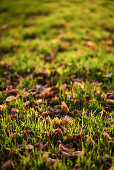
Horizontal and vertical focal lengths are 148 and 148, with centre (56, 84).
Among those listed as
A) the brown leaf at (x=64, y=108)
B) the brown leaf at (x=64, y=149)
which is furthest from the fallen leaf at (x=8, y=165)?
the brown leaf at (x=64, y=108)

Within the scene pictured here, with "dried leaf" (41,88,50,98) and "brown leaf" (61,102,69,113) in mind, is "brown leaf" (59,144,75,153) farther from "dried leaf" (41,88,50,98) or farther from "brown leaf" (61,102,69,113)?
"dried leaf" (41,88,50,98)

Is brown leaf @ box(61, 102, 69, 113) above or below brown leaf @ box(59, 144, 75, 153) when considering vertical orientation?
above

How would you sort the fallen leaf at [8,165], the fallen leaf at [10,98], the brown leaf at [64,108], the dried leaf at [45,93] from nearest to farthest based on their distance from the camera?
the fallen leaf at [8,165]
the brown leaf at [64,108]
the fallen leaf at [10,98]
the dried leaf at [45,93]

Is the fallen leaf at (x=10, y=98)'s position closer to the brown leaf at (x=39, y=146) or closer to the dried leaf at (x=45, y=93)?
the dried leaf at (x=45, y=93)

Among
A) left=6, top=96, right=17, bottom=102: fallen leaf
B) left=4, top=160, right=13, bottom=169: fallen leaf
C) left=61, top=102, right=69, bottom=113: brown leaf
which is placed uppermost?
left=6, top=96, right=17, bottom=102: fallen leaf

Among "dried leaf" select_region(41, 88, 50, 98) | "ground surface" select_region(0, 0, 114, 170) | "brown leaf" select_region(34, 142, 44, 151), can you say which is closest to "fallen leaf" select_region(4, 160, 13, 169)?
"ground surface" select_region(0, 0, 114, 170)

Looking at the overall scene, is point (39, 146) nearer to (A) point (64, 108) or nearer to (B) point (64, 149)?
(B) point (64, 149)

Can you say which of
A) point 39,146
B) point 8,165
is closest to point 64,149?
point 39,146

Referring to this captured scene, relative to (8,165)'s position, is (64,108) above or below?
above

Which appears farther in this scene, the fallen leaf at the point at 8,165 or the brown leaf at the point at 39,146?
the brown leaf at the point at 39,146
